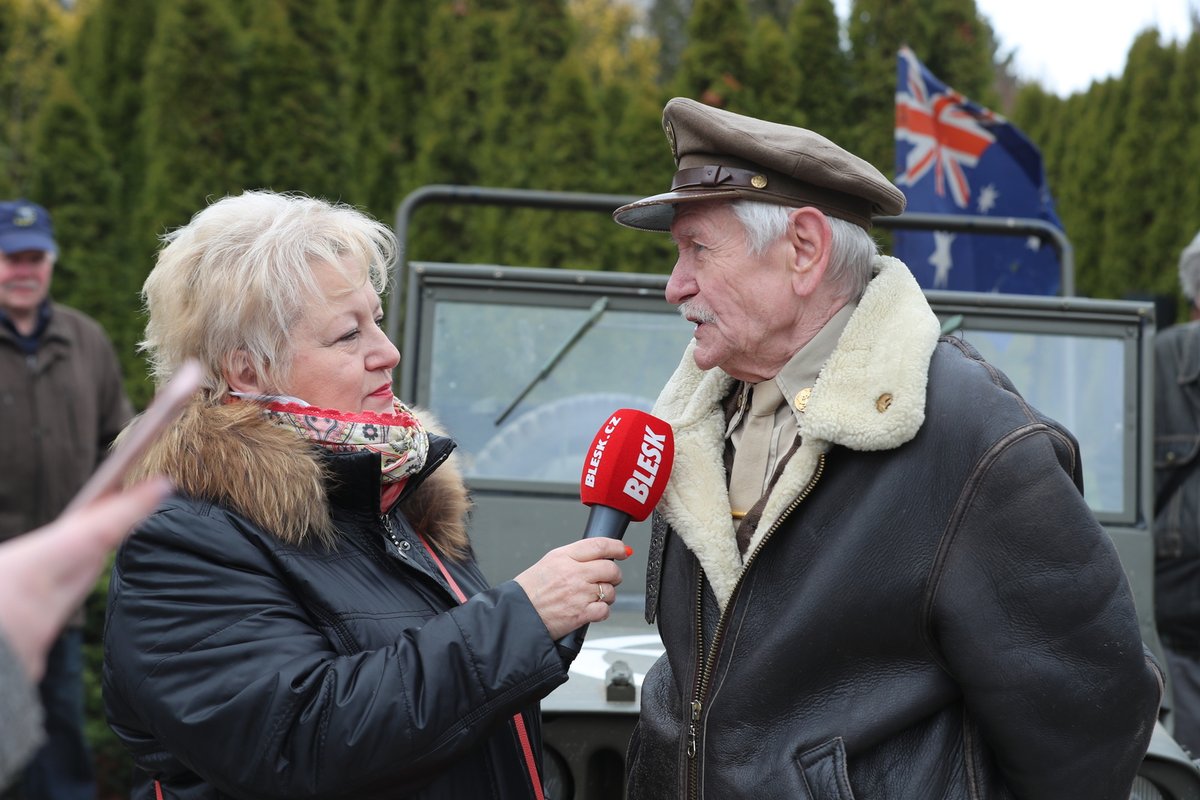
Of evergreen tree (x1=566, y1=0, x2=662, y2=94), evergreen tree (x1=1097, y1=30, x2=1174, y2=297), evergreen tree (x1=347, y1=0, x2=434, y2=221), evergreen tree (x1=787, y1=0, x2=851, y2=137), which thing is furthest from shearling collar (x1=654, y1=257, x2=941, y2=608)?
evergreen tree (x1=566, y1=0, x2=662, y2=94)

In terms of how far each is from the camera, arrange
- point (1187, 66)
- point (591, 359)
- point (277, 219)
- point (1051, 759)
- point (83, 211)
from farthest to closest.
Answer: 1. point (1187, 66)
2. point (83, 211)
3. point (591, 359)
4. point (277, 219)
5. point (1051, 759)

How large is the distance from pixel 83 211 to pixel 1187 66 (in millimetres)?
7306

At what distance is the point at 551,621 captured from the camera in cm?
164

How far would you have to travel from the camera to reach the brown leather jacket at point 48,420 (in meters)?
4.35

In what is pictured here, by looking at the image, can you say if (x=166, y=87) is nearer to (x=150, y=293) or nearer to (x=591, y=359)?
(x=591, y=359)

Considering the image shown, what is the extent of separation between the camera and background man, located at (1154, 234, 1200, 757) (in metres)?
3.56

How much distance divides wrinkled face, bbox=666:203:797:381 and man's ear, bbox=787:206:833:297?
1 centimetres

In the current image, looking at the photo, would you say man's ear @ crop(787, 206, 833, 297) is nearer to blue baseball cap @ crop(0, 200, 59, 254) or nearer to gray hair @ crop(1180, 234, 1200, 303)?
gray hair @ crop(1180, 234, 1200, 303)

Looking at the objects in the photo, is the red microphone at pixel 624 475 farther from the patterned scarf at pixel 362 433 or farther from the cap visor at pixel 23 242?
the cap visor at pixel 23 242

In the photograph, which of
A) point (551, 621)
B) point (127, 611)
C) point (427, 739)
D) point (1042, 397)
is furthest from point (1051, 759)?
point (1042, 397)

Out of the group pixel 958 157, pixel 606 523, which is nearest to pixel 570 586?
pixel 606 523

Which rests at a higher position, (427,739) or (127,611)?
(127,611)

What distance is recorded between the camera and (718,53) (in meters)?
7.62

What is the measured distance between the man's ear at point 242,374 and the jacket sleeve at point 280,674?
225 mm
